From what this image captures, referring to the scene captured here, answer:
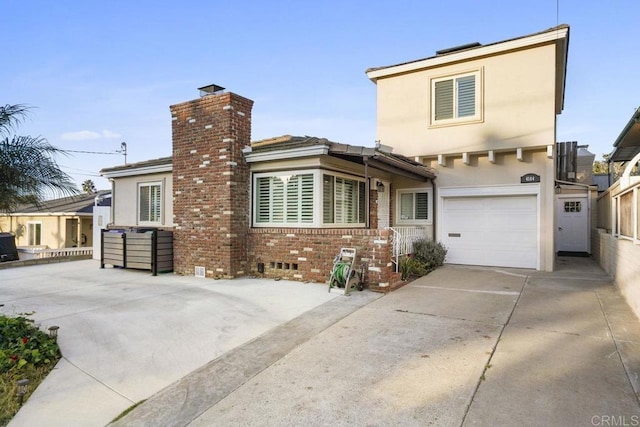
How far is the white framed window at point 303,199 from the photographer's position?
337 inches

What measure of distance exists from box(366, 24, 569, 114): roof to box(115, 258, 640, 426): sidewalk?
22.4 feet

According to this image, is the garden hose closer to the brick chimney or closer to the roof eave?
the brick chimney

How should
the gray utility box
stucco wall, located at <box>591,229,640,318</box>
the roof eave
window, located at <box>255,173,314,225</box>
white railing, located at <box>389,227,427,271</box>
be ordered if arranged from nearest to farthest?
1. stucco wall, located at <box>591,229,640,318</box>
2. white railing, located at <box>389,227,427,271</box>
3. window, located at <box>255,173,314,225</box>
4. the roof eave
5. the gray utility box

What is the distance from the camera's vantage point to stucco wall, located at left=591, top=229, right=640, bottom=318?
5.47 meters

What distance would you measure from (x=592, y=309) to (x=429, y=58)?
800cm

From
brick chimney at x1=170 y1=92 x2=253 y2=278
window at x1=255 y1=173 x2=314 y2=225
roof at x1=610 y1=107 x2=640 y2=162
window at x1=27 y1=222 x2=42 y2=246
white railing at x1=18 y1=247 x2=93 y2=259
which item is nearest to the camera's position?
roof at x1=610 y1=107 x2=640 y2=162

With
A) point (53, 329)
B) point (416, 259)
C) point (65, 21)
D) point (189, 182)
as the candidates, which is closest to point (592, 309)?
point (416, 259)

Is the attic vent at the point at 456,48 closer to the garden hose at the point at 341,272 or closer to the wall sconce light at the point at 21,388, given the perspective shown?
the garden hose at the point at 341,272

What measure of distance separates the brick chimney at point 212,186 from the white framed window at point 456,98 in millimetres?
5527

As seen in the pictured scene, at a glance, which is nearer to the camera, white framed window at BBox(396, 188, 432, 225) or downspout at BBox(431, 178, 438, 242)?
downspout at BBox(431, 178, 438, 242)

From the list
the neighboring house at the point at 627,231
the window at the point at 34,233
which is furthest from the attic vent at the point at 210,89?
the window at the point at 34,233

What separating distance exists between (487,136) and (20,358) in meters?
10.6

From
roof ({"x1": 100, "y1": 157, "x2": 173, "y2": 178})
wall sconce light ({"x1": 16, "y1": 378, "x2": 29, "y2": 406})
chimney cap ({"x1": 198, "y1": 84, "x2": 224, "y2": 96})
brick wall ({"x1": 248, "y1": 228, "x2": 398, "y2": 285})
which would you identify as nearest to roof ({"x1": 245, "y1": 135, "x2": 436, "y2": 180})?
brick wall ({"x1": 248, "y1": 228, "x2": 398, "y2": 285})

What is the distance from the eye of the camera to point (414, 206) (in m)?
11.6
